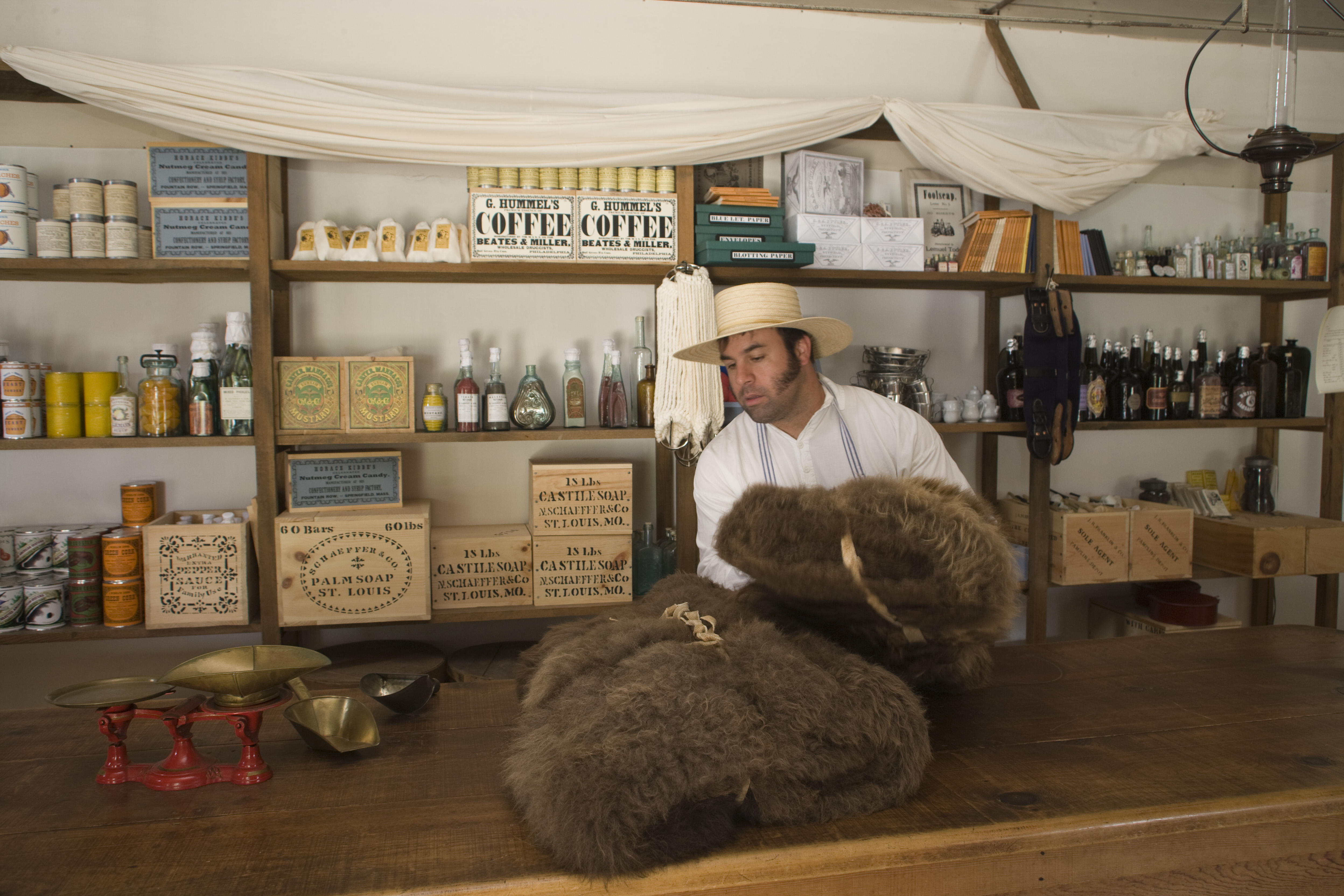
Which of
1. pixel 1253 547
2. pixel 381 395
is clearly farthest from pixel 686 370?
pixel 1253 547

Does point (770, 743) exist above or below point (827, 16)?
below

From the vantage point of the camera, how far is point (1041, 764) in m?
1.03

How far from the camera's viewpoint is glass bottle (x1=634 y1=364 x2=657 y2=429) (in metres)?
2.69

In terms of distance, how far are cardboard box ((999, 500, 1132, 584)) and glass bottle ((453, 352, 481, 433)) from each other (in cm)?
181

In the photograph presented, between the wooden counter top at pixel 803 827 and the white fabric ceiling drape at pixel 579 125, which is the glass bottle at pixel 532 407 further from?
the wooden counter top at pixel 803 827

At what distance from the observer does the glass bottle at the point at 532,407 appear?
2619 mm

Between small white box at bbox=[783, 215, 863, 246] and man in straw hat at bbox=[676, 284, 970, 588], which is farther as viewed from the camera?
small white box at bbox=[783, 215, 863, 246]

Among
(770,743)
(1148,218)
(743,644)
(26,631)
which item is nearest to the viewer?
(770,743)

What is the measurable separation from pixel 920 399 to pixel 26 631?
9.12 feet

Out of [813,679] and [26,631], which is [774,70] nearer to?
[813,679]

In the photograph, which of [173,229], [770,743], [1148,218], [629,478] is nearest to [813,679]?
[770,743]

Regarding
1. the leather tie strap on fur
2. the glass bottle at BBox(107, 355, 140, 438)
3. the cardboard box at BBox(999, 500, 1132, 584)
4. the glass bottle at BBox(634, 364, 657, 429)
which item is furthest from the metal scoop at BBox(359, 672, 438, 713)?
the cardboard box at BBox(999, 500, 1132, 584)

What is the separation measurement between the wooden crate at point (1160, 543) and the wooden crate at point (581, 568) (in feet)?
5.72

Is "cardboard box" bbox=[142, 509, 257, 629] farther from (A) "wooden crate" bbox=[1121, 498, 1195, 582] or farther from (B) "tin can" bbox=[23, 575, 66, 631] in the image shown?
(A) "wooden crate" bbox=[1121, 498, 1195, 582]
